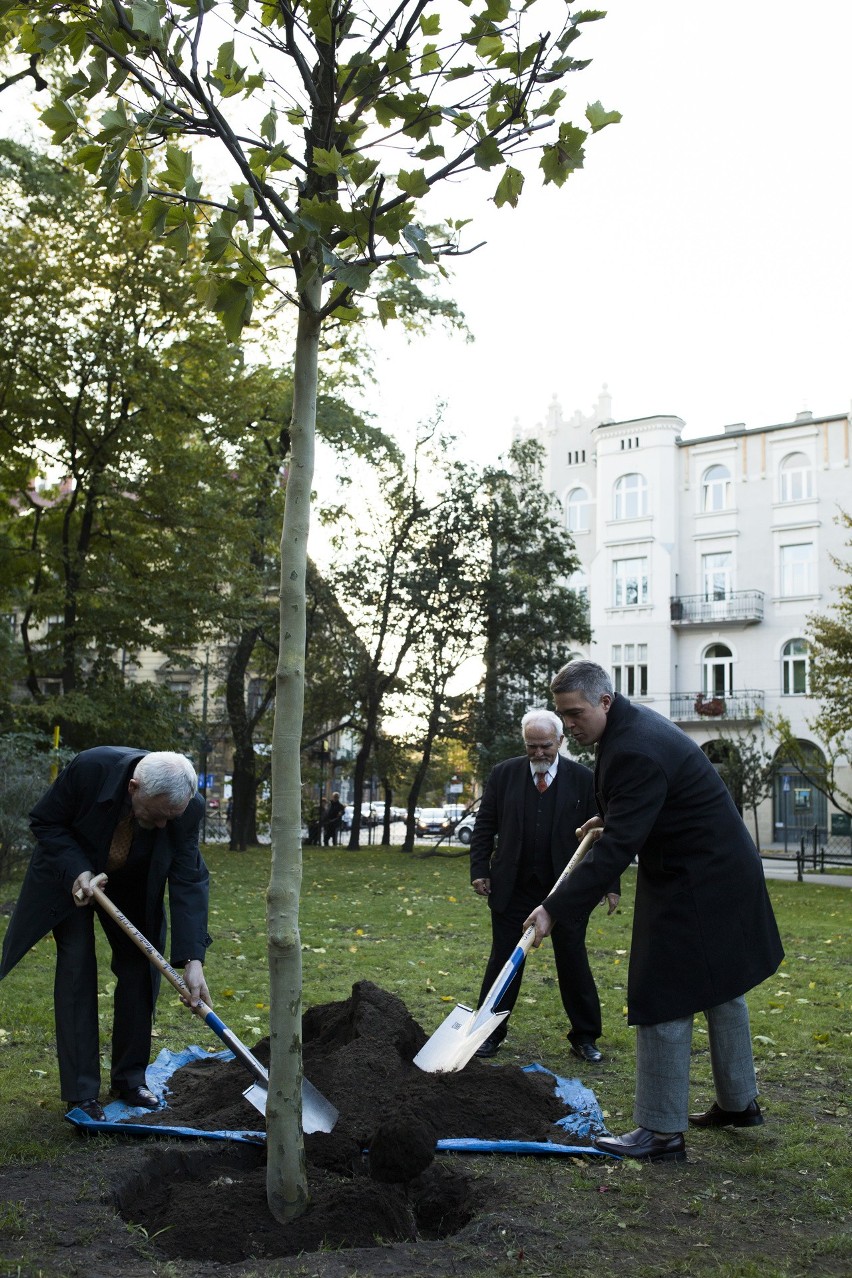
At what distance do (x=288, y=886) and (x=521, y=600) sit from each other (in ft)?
81.3

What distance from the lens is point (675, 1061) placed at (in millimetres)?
4406

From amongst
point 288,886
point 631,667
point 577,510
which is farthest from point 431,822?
point 288,886

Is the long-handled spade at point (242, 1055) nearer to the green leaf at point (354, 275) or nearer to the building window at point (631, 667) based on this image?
the green leaf at point (354, 275)

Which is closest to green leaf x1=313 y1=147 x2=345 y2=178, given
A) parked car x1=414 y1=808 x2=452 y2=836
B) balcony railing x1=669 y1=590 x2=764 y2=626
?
balcony railing x1=669 y1=590 x2=764 y2=626

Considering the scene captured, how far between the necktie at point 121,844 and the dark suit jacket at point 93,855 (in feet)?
0.19

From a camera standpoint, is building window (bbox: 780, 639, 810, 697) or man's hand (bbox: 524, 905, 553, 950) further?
building window (bbox: 780, 639, 810, 697)

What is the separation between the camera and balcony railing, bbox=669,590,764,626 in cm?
3950

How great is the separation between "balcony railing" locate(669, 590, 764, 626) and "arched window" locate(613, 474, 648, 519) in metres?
3.68

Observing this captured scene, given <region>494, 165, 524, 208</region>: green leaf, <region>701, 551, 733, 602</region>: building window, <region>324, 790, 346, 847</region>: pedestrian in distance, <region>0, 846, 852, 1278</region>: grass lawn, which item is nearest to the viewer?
<region>0, 846, 852, 1278</region>: grass lawn

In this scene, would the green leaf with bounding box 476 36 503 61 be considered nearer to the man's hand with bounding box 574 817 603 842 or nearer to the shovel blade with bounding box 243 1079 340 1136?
the man's hand with bounding box 574 817 603 842

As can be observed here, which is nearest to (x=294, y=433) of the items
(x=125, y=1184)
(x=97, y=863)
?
(x=97, y=863)

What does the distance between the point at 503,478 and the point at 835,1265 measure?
84.4 feet

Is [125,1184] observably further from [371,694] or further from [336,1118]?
[371,694]

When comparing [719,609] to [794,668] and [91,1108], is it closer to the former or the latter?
[794,668]
